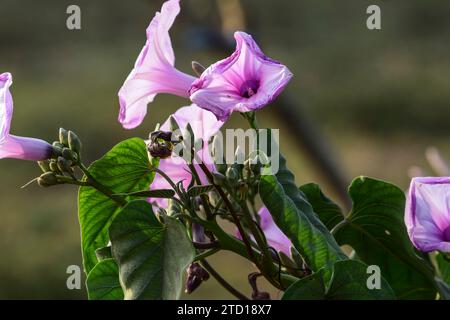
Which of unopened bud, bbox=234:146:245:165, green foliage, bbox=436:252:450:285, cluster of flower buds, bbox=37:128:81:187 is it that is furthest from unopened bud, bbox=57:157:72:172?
green foliage, bbox=436:252:450:285

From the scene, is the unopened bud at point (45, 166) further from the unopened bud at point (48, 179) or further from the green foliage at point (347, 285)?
the green foliage at point (347, 285)

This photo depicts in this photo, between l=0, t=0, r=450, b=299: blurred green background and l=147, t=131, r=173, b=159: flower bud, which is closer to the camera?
l=147, t=131, r=173, b=159: flower bud

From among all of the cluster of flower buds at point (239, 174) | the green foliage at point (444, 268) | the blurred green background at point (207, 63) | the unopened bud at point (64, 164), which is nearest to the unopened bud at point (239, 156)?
the cluster of flower buds at point (239, 174)

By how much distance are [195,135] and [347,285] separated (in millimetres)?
148

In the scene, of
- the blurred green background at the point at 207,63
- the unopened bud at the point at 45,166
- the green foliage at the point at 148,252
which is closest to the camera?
the green foliage at the point at 148,252

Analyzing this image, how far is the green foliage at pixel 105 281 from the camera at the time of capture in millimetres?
554

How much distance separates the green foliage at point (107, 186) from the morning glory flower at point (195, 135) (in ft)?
0.04

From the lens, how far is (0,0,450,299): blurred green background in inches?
200

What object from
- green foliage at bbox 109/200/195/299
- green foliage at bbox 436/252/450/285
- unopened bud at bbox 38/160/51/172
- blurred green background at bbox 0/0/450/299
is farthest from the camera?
blurred green background at bbox 0/0/450/299

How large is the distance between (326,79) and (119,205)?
676cm

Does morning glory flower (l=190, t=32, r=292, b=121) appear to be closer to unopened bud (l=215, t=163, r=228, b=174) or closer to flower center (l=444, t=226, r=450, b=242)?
unopened bud (l=215, t=163, r=228, b=174)

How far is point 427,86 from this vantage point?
22.0 feet

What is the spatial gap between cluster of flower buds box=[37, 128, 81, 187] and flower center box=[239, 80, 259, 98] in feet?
0.36

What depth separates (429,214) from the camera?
57 cm
